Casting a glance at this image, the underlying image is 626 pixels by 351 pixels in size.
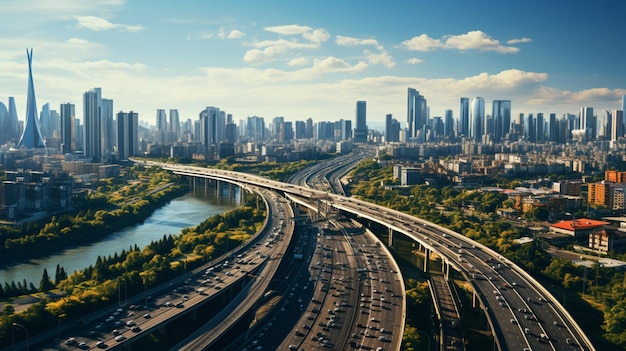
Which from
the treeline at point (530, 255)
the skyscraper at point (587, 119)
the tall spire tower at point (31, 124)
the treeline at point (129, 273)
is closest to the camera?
the treeline at point (129, 273)

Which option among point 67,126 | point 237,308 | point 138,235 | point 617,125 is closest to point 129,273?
point 237,308

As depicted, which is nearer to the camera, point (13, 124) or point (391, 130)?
point (13, 124)

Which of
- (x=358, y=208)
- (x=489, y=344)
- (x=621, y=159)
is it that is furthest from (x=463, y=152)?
(x=489, y=344)

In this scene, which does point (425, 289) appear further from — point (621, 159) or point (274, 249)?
point (621, 159)

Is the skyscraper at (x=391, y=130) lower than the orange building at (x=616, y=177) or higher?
higher

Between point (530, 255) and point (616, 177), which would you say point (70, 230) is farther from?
point (616, 177)

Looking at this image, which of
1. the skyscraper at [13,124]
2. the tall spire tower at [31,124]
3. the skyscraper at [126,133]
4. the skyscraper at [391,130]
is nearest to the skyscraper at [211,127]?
the skyscraper at [126,133]

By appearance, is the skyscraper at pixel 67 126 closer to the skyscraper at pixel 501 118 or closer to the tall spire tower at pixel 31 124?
the tall spire tower at pixel 31 124
